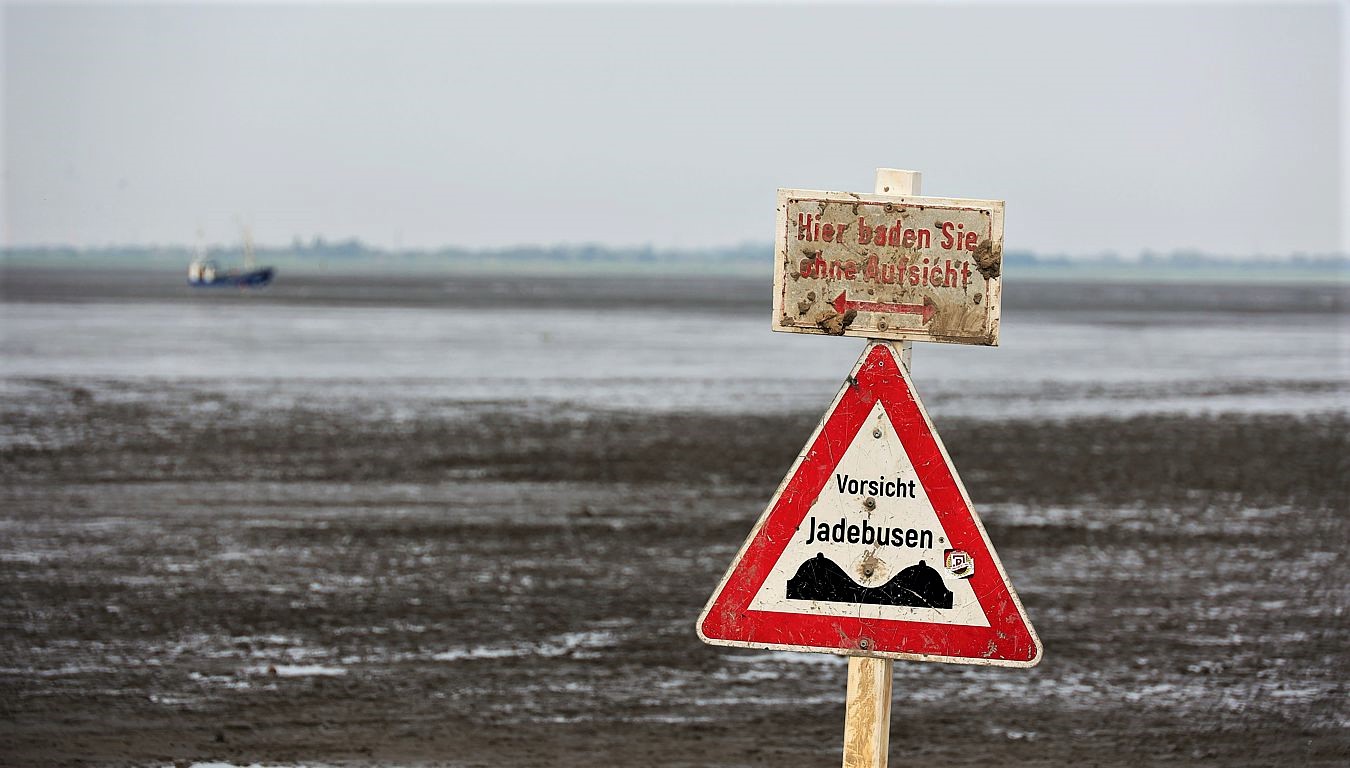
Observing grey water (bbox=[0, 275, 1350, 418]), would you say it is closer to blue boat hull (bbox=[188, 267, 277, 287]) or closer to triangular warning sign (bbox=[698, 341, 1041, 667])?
triangular warning sign (bbox=[698, 341, 1041, 667])

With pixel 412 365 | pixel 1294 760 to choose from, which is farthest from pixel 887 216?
pixel 412 365

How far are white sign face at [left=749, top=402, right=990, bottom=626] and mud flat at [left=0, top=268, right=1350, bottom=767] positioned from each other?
3106 millimetres

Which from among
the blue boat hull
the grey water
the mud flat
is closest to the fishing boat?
the blue boat hull

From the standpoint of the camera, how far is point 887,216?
3.61 metres

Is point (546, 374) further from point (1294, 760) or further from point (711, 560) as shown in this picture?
point (1294, 760)


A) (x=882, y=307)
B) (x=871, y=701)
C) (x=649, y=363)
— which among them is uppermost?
(x=882, y=307)

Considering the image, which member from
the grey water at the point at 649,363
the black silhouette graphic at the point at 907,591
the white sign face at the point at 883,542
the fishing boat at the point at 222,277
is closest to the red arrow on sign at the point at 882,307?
the white sign face at the point at 883,542

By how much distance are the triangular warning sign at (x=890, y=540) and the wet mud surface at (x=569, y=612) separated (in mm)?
3072

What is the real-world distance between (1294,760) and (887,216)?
4.14 m

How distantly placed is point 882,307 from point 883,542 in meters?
0.52

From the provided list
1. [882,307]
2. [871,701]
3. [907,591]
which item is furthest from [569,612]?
[882,307]

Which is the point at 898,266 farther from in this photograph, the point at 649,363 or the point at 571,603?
the point at 649,363

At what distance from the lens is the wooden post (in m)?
3.68

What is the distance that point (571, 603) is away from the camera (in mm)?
9469
